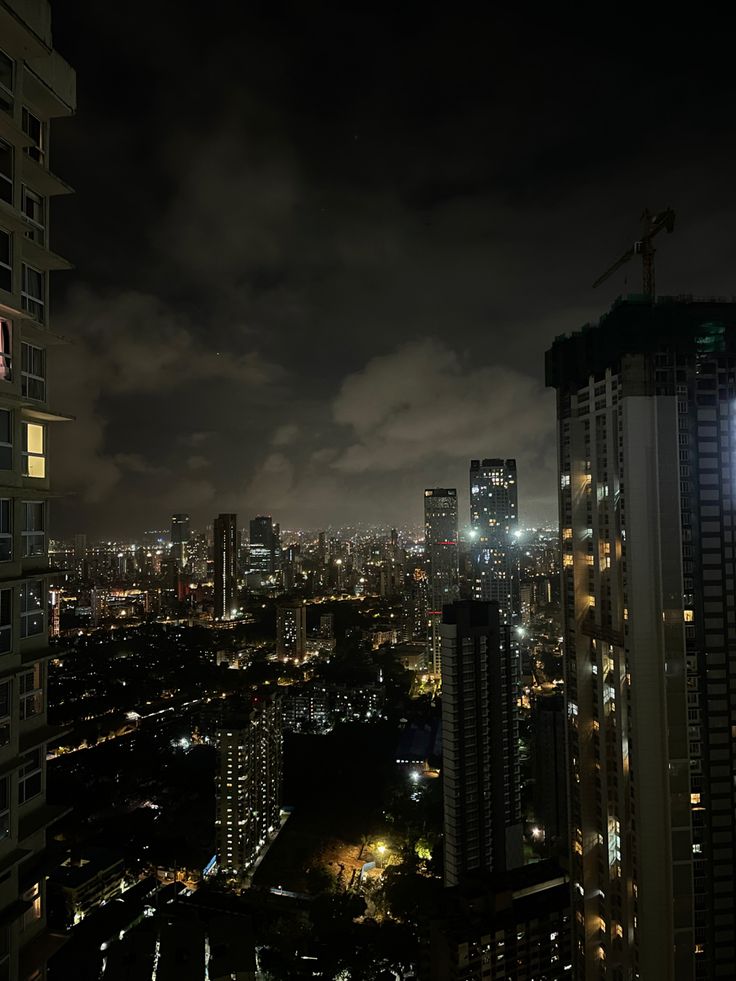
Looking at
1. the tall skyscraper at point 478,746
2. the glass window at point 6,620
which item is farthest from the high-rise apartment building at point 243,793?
the glass window at point 6,620

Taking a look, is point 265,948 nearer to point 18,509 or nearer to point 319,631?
point 18,509

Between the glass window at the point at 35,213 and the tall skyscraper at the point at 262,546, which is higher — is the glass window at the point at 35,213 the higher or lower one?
the higher one

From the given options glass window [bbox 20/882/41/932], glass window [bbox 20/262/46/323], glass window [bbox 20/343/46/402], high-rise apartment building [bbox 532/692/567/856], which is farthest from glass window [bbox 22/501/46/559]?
high-rise apartment building [bbox 532/692/567/856]

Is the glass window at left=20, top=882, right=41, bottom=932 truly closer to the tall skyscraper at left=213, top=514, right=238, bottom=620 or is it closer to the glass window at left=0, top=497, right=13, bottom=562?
the glass window at left=0, top=497, right=13, bottom=562

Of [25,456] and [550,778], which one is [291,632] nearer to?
[550,778]

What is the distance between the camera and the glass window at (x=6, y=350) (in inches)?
51.9

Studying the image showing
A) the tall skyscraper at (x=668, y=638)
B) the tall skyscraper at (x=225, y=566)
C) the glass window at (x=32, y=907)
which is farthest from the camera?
the tall skyscraper at (x=225, y=566)

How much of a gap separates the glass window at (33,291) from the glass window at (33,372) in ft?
0.28

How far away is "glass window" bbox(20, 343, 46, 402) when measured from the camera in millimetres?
1430

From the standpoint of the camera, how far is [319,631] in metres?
22.1

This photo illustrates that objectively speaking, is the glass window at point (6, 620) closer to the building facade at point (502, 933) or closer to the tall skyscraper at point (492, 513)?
the building facade at point (502, 933)

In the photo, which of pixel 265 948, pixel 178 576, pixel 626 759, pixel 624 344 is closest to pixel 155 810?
pixel 265 948

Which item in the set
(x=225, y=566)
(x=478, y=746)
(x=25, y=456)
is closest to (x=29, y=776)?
(x=25, y=456)

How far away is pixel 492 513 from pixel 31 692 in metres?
23.0
